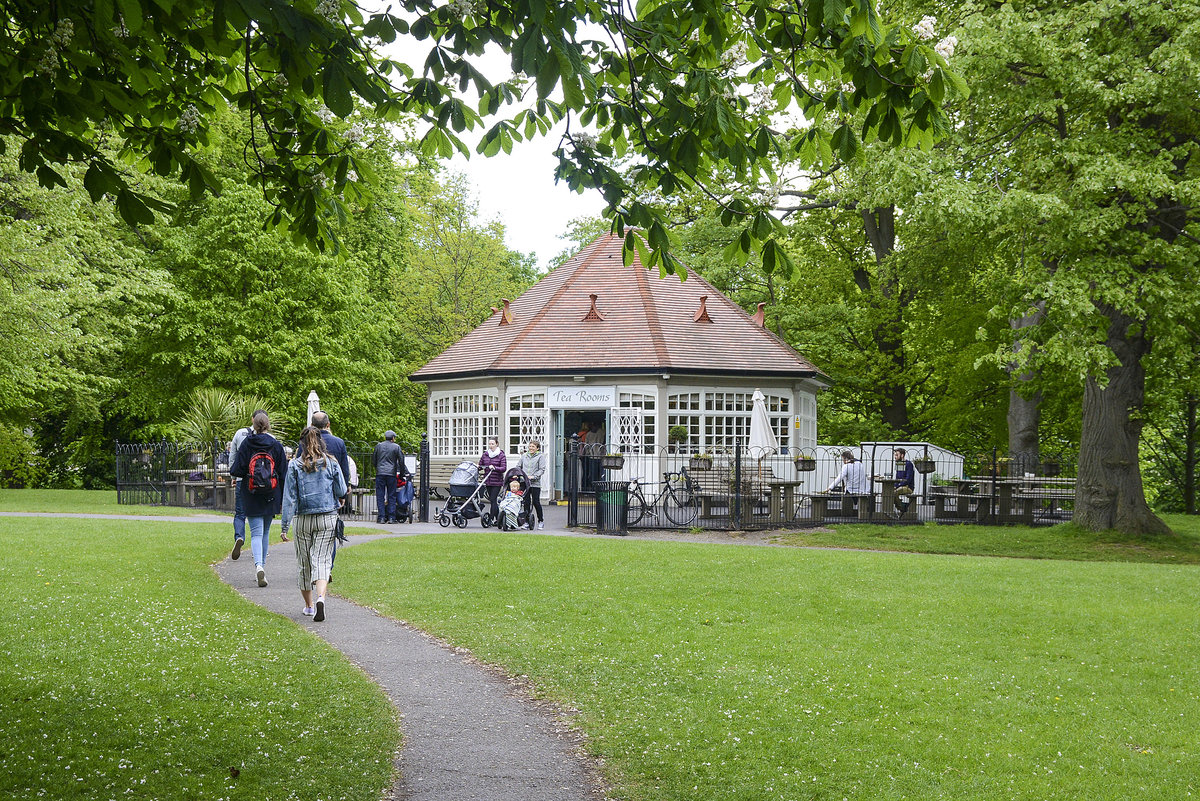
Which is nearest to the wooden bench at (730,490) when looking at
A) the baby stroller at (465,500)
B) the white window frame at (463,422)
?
the baby stroller at (465,500)

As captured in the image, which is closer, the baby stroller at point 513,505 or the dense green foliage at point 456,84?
the dense green foliage at point 456,84

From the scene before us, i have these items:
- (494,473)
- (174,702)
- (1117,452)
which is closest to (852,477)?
(1117,452)

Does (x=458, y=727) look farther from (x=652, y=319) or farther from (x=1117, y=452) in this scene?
(x=652, y=319)

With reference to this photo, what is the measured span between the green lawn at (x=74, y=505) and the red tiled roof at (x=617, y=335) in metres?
9.47

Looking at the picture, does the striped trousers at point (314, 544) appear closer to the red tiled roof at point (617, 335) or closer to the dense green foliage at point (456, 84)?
the dense green foliage at point (456, 84)

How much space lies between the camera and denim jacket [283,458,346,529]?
30.7 feet

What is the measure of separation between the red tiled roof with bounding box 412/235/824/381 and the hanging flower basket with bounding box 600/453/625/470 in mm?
6323

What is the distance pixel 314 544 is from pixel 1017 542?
14260mm

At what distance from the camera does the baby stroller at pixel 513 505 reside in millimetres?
19766

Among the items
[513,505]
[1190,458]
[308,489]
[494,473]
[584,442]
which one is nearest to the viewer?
[308,489]

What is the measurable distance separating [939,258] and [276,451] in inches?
850

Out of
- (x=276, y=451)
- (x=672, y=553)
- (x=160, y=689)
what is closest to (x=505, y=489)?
(x=672, y=553)

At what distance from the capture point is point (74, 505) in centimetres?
2425

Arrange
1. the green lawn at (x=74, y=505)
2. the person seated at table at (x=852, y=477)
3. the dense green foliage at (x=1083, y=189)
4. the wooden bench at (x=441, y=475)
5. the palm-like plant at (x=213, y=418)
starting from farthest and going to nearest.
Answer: the wooden bench at (x=441, y=475), the palm-like plant at (x=213, y=418), the person seated at table at (x=852, y=477), the green lawn at (x=74, y=505), the dense green foliage at (x=1083, y=189)
